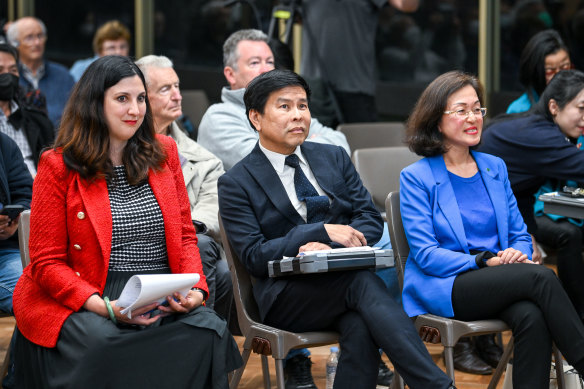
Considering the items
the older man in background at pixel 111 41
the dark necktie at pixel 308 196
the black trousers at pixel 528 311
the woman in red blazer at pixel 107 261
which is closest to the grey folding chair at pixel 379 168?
the dark necktie at pixel 308 196

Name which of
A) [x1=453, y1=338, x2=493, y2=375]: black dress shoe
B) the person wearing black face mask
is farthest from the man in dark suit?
the person wearing black face mask

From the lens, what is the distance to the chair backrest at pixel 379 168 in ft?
13.1

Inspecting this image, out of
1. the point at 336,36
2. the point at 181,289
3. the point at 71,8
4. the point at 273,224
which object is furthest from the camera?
the point at 71,8

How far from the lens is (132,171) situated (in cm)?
273

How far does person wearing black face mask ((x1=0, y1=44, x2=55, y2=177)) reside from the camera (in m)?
3.99

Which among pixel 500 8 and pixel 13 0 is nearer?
pixel 500 8

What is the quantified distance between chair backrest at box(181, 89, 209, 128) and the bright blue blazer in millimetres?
2591

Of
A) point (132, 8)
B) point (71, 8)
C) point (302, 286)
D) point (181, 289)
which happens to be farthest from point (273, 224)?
point (71, 8)

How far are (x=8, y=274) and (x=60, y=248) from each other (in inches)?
29.3

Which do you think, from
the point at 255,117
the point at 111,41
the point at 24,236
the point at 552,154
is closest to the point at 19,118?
the point at 24,236

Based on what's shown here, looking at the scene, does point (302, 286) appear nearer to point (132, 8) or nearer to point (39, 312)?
point (39, 312)

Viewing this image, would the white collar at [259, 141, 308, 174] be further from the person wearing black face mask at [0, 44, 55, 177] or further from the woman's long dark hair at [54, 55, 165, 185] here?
the person wearing black face mask at [0, 44, 55, 177]

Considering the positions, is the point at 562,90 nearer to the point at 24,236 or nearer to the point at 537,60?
the point at 537,60

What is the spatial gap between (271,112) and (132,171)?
577 mm
